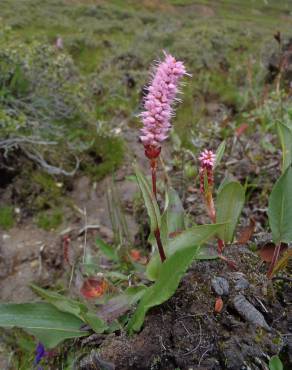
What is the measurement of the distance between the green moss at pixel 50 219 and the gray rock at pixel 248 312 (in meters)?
2.94

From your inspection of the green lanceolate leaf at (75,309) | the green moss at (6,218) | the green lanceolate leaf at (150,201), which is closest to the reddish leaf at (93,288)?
the green lanceolate leaf at (75,309)

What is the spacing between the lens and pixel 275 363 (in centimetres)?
136

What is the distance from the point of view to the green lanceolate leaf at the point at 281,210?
64.4 inches

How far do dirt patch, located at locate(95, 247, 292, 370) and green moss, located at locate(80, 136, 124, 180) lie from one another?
338 cm

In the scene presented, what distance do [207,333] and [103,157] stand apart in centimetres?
384

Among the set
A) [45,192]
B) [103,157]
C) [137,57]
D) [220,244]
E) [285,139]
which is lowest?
[45,192]

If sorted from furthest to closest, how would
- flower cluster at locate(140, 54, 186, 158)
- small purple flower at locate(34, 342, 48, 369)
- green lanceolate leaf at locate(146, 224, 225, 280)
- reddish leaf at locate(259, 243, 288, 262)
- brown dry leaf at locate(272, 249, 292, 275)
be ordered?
small purple flower at locate(34, 342, 48, 369) → reddish leaf at locate(259, 243, 288, 262) → brown dry leaf at locate(272, 249, 292, 275) → green lanceolate leaf at locate(146, 224, 225, 280) → flower cluster at locate(140, 54, 186, 158)

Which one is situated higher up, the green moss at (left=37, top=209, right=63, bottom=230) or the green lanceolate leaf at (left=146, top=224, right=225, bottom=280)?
the green lanceolate leaf at (left=146, top=224, right=225, bottom=280)

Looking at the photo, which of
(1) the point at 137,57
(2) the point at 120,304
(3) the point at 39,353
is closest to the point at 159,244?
(2) the point at 120,304

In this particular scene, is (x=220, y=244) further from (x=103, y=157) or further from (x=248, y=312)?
A: (x=103, y=157)

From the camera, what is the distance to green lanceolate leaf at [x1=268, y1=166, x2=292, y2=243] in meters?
1.64

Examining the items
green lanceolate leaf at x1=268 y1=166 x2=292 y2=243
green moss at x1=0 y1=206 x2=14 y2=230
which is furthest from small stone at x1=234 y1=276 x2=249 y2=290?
green moss at x1=0 y1=206 x2=14 y2=230

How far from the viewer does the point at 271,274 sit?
1.66 metres

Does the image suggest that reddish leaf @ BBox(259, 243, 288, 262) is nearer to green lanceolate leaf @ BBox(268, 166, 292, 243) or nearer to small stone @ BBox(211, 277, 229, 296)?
green lanceolate leaf @ BBox(268, 166, 292, 243)
